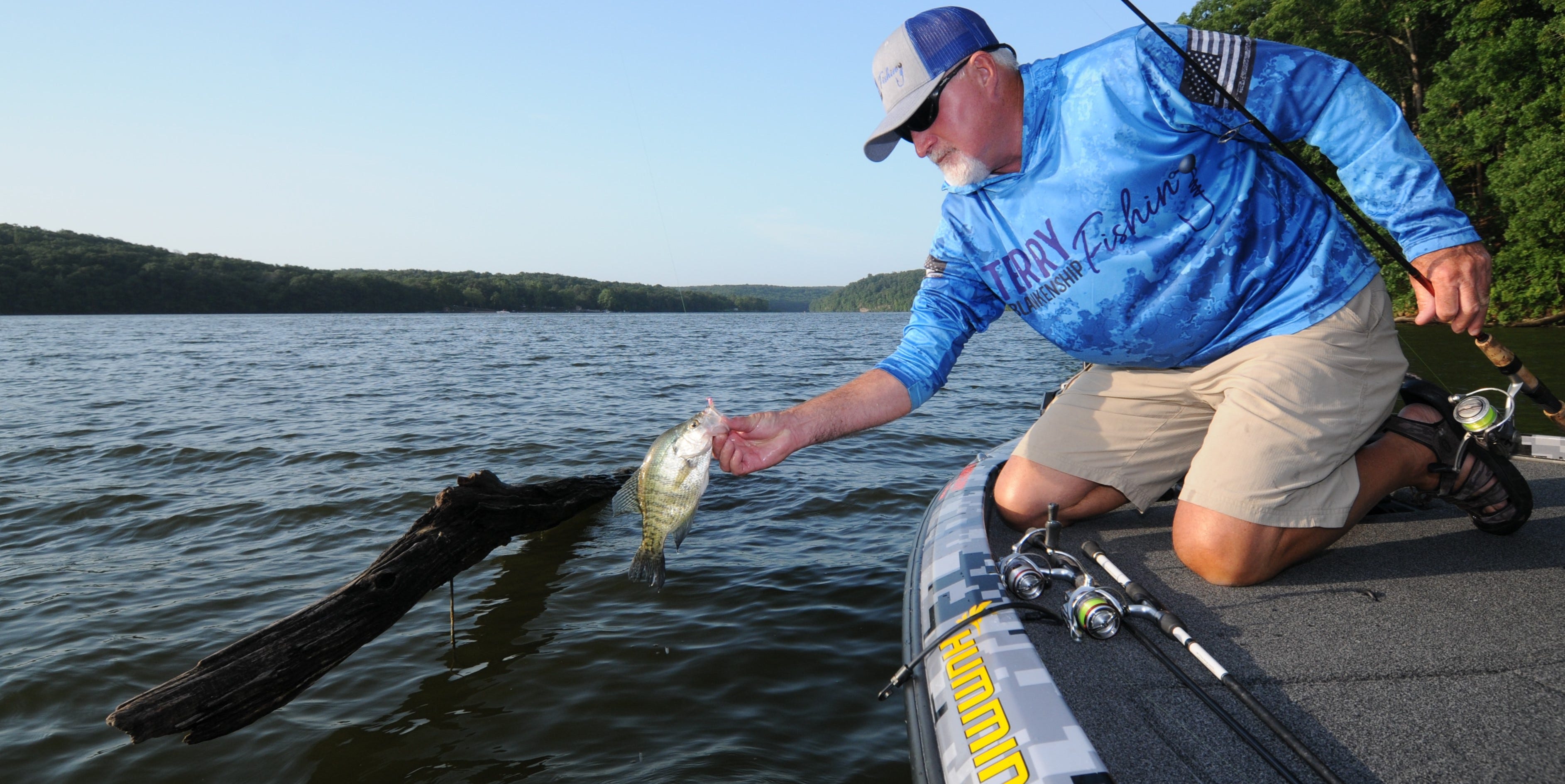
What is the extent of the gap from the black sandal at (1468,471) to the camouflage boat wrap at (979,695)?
1.77 metres

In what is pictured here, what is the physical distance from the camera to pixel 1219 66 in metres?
2.81

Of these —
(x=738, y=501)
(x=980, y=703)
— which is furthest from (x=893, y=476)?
(x=980, y=703)

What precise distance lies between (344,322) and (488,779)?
7061cm

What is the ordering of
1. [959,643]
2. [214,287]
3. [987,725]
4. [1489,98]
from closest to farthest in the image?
1. [987,725]
2. [959,643]
3. [1489,98]
4. [214,287]

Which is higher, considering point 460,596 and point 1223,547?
point 1223,547

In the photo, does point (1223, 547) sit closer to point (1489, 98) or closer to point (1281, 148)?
point (1281, 148)

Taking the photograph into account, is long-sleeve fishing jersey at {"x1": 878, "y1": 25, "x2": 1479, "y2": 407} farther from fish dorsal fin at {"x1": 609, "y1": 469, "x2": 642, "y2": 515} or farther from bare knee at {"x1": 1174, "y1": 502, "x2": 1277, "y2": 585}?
fish dorsal fin at {"x1": 609, "y1": 469, "x2": 642, "y2": 515}

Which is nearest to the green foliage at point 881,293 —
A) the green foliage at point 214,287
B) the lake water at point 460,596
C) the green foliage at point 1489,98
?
the green foliage at point 214,287

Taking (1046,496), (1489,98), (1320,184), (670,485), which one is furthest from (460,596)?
(1489,98)

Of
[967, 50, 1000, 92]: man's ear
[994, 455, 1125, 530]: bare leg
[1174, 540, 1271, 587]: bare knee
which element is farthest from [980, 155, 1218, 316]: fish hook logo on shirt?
[1174, 540, 1271, 587]: bare knee

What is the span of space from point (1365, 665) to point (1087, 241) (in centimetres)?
168

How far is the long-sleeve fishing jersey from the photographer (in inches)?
109

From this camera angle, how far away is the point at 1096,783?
5.88 ft

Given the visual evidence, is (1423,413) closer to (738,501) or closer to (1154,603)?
(1154,603)
